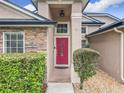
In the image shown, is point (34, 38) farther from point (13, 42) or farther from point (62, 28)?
point (62, 28)

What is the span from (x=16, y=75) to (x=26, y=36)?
183 inches

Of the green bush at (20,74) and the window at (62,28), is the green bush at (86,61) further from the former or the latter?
the window at (62,28)

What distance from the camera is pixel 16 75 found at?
268 inches

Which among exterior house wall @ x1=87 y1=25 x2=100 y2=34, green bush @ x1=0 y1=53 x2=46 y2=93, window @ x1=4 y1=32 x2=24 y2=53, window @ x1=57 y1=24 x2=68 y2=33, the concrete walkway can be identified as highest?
exterior house wall @ x1=87 y1=25 x2=100 y2=34

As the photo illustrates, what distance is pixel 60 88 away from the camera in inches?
400

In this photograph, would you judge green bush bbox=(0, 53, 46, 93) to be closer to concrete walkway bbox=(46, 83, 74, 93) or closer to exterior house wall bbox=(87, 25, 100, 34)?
concrete walkway bbox=(46, 83, 74, 93)

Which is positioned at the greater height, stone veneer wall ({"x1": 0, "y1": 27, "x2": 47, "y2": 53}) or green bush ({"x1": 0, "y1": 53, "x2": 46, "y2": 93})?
stone veneer wall ({"x1": 0, "y1": 27, "x2": 47, "y2": 53})

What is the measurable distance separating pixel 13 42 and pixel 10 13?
1.57 metres

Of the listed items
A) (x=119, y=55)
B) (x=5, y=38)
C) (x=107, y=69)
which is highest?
(x=5, y=38)

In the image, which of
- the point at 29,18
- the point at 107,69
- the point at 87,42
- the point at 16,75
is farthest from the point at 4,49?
the point at 87,42

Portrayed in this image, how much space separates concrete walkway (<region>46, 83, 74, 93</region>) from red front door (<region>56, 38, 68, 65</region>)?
7061 mm

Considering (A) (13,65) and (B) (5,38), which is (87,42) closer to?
(B) (5,38)

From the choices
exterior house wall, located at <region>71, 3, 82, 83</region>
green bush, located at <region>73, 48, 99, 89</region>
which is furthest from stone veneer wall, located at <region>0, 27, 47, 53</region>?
green bush, located at <region>73, 48, 99, 89</region>

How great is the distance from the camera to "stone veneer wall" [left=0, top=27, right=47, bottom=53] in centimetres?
1111
